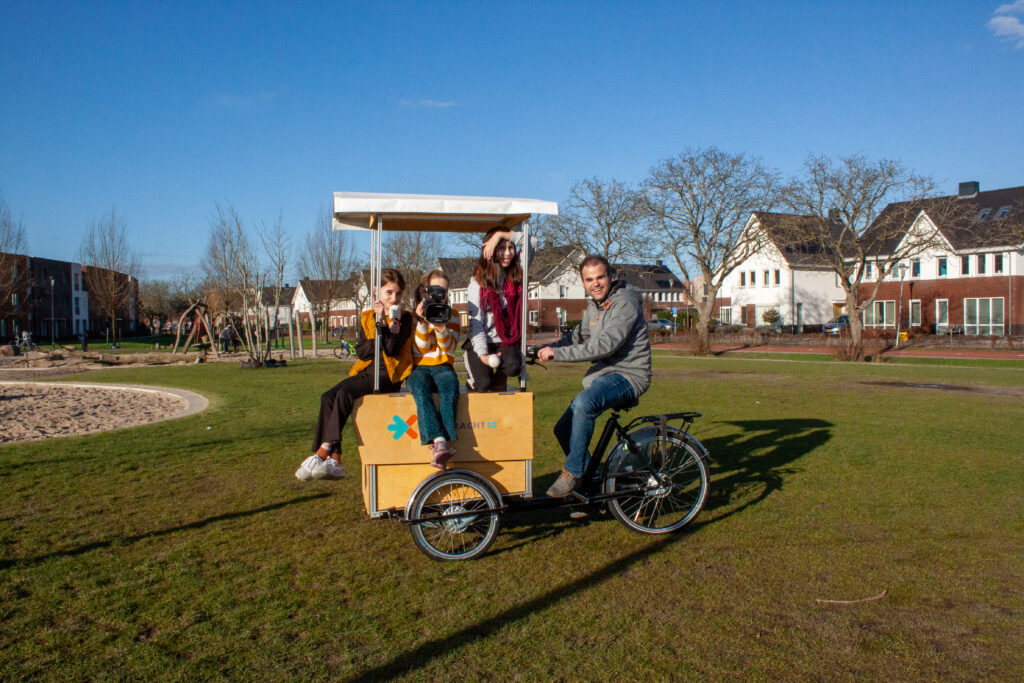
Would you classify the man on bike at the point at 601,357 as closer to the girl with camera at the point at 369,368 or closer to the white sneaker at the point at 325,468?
the girl with camera at the point at 369,368

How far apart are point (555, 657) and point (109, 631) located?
2205 millimetres

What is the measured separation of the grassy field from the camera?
3430 millimetres

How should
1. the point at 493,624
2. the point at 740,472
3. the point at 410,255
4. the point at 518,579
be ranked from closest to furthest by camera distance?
the point at 493,624
the point at 518,579
the point at 740,472
the point at 410,255

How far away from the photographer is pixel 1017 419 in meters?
11.6

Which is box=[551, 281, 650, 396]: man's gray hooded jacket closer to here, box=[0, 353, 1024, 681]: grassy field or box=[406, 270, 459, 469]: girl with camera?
box=[406, 270, 459, 469]: girl with camera

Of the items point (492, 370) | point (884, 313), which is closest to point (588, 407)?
point (492, 370)

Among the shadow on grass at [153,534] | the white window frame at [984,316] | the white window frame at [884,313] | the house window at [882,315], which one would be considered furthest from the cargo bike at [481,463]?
the house window at [882,315]

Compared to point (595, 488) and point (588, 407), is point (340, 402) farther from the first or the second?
point (595, 488)

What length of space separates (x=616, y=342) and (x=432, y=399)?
131cm

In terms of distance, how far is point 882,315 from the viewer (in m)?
54.0

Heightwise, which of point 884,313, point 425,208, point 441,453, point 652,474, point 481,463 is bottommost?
point 652,474

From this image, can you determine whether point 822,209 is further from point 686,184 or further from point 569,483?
point 569,483

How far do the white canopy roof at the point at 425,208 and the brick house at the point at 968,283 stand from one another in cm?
4136

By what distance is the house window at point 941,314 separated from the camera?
49406 mm
